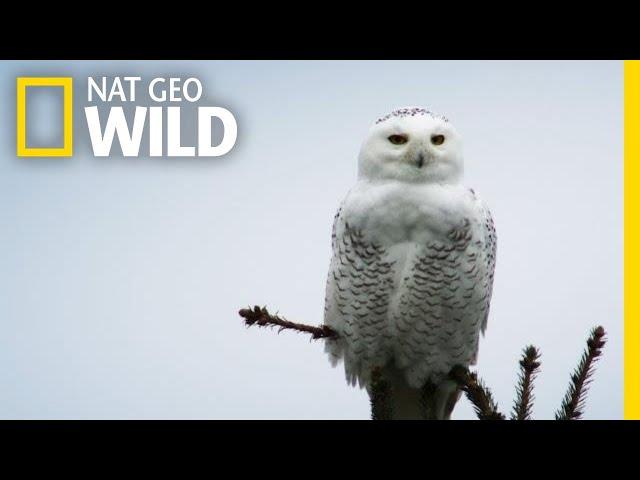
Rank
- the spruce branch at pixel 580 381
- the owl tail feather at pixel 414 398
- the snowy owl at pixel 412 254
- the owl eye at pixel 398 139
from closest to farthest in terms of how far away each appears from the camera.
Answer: the spruce branch at pixel 580 381
the snowy owl at pixel 412 254
the owl eye at pixel 398 139
the owl tail feather at pixel 414 398

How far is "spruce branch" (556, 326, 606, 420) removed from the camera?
2199 mm

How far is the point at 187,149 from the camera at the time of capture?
3623mm

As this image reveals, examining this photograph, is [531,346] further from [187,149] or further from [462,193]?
[187,149]

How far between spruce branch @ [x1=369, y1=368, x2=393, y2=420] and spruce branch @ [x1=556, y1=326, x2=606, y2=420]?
48 cm

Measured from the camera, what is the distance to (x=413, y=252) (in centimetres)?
300

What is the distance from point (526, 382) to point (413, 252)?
2.73ft

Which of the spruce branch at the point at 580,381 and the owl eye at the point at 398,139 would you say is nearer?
the spruce branch at the point at 580,381

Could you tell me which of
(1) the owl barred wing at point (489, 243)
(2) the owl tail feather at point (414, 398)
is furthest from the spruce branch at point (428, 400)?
(1) the owl barred wing at point (489, 243)

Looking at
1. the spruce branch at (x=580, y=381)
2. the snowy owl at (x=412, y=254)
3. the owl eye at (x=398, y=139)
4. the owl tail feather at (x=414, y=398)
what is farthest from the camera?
the owl tail feather at (x=414, y=398)

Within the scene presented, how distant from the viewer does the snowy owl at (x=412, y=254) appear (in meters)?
3.00

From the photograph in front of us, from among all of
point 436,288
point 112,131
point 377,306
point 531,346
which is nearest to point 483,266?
point 436,288

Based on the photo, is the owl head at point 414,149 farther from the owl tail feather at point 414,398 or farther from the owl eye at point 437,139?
the owl tail feather at point 414,398

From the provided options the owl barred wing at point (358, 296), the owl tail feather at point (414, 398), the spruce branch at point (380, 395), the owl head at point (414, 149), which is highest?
the owl head at point (414, 149)

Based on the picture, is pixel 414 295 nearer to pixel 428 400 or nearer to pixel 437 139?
pixel 428 400
